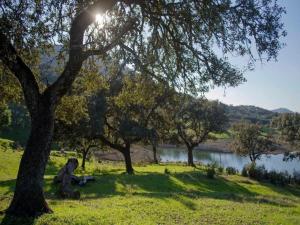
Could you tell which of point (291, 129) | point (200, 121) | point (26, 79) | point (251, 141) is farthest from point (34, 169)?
point (291, 129)

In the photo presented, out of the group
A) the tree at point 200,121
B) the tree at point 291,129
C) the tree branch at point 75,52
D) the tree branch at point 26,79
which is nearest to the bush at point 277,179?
the tree at point 200,121

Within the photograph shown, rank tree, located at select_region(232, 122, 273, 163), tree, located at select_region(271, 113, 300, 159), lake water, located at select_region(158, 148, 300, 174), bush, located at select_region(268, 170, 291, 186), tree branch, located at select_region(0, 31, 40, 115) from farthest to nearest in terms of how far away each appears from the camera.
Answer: lake water, located at select_region(158, 148, 300, 174), tree, located at select_region(271, 113, 300, 159), tree, located at select_region(232, 122, 273, 163), bush, located at select_region(268, 170, 291, 186), tree branch, located at select_region(0, 31, 40, 115)

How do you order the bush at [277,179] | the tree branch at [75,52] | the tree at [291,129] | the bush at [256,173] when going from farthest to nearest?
the tree at [291,129], the bush at [256,173], the bush at [277,179], the tree branch at [75,52]

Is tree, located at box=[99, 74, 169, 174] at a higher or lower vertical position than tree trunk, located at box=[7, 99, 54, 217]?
higher

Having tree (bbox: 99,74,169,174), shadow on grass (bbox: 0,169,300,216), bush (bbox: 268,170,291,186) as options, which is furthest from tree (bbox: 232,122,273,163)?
tree (bbox: 99,74,169,174)

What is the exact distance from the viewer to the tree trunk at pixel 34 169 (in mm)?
15148

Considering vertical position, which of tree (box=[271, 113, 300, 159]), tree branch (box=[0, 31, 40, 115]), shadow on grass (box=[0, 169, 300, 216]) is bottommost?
shadow on grass (box=[0, 169, 300, 216])

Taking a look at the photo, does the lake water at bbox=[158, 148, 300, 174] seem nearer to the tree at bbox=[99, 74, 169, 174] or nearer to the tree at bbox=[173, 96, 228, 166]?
the tree at bbox=[173, 96, 228, 166]

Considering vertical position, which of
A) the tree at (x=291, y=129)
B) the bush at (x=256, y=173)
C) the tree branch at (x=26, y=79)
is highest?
the tree at (x=291, y=129)

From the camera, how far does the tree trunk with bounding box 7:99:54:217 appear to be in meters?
15.1

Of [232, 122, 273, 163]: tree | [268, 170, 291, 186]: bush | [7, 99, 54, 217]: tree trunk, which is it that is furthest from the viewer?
[232, 122, 273, 163]: tree

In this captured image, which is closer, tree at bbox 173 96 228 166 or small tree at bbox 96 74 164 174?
small tree at bbox 96 74 164 174

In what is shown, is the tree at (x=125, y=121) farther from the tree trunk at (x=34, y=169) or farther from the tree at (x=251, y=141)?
the tree at (x=251, y=141)

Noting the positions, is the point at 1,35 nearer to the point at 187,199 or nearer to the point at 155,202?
the point at 155,202
